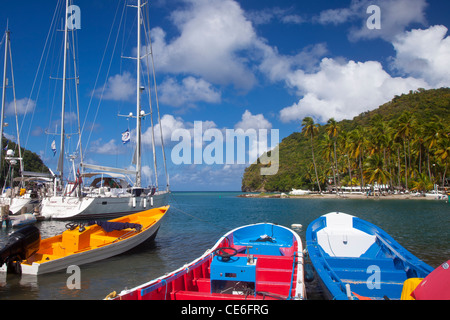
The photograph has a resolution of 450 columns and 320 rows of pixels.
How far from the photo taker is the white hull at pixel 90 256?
10.6 m

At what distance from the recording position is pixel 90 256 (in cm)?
1235

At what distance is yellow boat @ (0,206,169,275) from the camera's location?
1048 cm

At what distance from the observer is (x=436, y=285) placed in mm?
5211

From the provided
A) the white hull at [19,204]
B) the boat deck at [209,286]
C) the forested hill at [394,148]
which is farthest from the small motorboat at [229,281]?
the forested hill at [394,148]

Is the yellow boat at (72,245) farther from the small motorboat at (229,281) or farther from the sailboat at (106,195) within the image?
the sailboat at (106,195)

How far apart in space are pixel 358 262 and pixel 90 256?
34.0 ft

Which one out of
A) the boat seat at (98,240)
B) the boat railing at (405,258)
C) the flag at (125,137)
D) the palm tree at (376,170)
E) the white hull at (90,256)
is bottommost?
the white hull at (90,256)

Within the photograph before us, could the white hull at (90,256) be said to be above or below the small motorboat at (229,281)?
below

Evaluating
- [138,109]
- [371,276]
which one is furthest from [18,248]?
[138,109]

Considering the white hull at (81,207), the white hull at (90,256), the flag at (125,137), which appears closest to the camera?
the white hull at (90,256)

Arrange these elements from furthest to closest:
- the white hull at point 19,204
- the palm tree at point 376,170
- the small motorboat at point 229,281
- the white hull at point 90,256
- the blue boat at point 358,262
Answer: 1. the palm tree at point 376,170
2. the white hull at point 19,204
3. the white hull at point 90,256
4. the blue boat at point 358,262
5. the small motorboat at point 229,281

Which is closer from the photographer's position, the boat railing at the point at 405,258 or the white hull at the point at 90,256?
the boat railing at the point at 405,258

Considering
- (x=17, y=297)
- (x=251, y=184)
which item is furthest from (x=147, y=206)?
(x=251, y=184)
